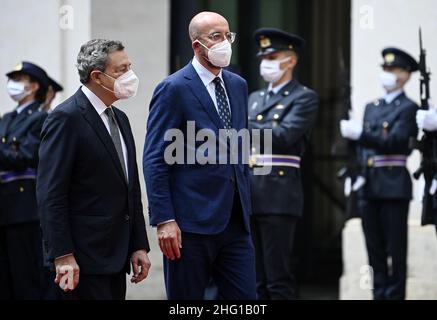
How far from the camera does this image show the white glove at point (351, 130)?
27.5 feet

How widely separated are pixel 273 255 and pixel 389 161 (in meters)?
1.43

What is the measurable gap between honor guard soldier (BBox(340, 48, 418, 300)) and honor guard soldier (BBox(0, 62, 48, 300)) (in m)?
2.39

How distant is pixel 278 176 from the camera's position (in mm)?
7570

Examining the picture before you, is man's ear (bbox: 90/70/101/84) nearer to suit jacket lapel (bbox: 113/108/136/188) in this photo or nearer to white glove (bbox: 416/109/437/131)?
suit jacket lapel (bbox: 113/108/136/188)

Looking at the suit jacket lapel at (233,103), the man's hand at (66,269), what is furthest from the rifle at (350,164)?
the man's hand at (66,269)

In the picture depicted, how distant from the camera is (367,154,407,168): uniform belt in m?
8.35

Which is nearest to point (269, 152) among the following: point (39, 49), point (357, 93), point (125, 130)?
point (357, 93)

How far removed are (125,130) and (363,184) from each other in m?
3.46

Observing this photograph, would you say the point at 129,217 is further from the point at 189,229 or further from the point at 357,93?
the point at 357,93

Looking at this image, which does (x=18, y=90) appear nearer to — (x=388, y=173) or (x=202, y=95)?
(x=388, y=173)

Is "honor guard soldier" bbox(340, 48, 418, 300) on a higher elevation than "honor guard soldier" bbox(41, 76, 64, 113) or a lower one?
lower

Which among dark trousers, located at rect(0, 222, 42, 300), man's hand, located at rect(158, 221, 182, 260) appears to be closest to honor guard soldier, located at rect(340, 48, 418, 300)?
dark trousers, located at rect(0, 222, 42, 300)

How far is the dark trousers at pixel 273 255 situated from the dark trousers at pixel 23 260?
170cm
